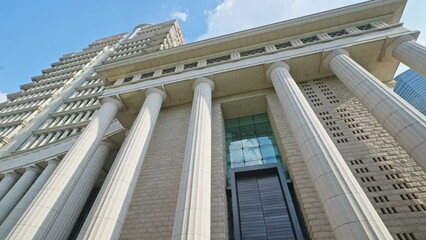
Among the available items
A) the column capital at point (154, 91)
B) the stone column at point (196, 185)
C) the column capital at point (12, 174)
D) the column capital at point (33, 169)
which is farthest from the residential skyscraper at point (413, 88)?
the column capital at point (12, 174)

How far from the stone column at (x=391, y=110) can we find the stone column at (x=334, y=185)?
2.46 meters

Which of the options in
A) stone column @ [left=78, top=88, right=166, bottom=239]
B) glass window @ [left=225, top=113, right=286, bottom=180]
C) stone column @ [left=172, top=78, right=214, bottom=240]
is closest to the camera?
stone column @ [left=172, top=78, right=214, bottom=240]

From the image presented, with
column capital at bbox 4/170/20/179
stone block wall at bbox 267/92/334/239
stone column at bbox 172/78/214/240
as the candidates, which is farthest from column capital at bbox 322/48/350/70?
column capital at bbox 4/170/20/179

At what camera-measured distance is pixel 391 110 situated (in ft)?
31.8

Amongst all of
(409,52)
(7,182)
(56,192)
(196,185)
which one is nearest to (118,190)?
(56,192)

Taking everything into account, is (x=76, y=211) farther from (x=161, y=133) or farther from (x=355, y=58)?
(x=355, y=58)

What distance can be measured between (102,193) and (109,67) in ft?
44.9

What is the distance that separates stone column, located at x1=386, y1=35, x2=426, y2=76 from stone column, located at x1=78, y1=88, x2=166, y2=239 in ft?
50.4

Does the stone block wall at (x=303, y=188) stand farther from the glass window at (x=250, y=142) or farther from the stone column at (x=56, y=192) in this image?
the stone column at (x=56, y=192)

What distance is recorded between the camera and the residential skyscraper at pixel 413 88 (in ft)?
196

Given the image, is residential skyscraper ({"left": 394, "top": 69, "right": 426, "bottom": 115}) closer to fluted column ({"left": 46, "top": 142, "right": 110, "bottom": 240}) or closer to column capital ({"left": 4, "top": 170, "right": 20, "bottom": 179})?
fluted column ({"left": 46, "top": 142, "right": 110, "bottom": 240})

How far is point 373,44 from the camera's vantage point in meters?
15.1

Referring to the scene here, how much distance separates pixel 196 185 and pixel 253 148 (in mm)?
7792

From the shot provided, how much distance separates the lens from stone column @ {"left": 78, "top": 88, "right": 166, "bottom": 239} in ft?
27.3
